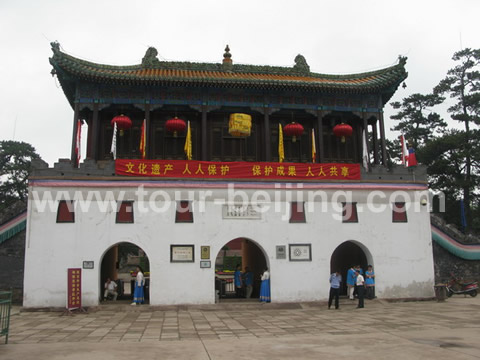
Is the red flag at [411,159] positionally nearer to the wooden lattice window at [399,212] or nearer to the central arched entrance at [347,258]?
the wooden lattice window at [399,212]

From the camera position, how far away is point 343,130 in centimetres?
1795

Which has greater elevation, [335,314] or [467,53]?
[467,53]

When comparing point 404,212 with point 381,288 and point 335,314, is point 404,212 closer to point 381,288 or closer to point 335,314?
point 381,288

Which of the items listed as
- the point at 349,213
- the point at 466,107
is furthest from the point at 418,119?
the point at 349,213

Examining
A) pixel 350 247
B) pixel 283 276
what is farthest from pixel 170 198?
pixel 350 247

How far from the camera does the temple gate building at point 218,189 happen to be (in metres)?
14.7

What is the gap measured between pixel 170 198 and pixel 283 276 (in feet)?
15.6

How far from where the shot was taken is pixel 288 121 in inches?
738

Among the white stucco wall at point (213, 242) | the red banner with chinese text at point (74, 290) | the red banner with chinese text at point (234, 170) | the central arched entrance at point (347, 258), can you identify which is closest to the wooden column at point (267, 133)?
the red banner with chinese text at point (234, 170)

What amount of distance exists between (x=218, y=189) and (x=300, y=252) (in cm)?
364

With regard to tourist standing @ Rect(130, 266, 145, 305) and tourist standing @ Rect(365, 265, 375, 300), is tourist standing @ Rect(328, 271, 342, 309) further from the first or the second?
tourist standing @ Rect(130, 266, 145, 305)

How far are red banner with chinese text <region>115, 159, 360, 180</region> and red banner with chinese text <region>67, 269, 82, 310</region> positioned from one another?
3647 mm

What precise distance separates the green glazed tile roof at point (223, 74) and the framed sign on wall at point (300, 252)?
20.1 feet

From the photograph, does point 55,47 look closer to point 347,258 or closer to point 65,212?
point 65,212
